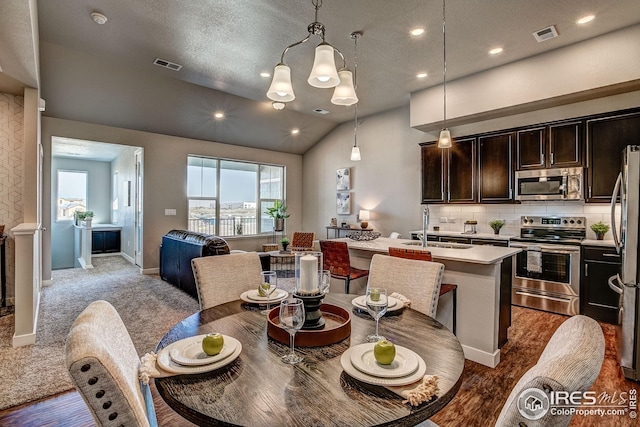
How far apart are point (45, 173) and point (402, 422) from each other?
648 centimetres

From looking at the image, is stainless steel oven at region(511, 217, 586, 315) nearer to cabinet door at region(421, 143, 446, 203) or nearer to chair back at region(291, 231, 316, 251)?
cabinet door at region(421, 143, 446, 203)

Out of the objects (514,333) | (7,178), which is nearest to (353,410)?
(514,333)

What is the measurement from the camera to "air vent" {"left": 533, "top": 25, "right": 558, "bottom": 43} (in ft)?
11.1

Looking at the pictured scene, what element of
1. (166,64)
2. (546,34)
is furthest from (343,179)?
(546,34)

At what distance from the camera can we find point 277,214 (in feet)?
26.2

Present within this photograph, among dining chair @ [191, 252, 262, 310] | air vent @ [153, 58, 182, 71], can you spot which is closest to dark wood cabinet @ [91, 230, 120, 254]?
air vent @ [153, 58, 182, 71]

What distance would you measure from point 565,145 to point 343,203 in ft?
14.1

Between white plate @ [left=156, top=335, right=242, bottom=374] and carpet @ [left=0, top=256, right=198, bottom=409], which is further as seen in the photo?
carpet @ [left=0, top=256, right=198, bottom=409]

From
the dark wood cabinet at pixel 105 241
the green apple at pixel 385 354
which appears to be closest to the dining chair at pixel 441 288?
the green apple at pixel 385 354

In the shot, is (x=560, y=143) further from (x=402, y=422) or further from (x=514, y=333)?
(x=402, y=422)

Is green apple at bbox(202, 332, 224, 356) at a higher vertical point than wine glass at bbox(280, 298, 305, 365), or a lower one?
lower

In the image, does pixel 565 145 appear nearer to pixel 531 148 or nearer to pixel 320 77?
pixel 531 148

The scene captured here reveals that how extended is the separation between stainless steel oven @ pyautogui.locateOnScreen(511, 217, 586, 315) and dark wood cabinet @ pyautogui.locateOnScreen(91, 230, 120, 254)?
890 cm

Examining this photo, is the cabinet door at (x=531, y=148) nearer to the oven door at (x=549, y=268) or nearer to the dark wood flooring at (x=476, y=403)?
the oven door at (x=549, y=268)
